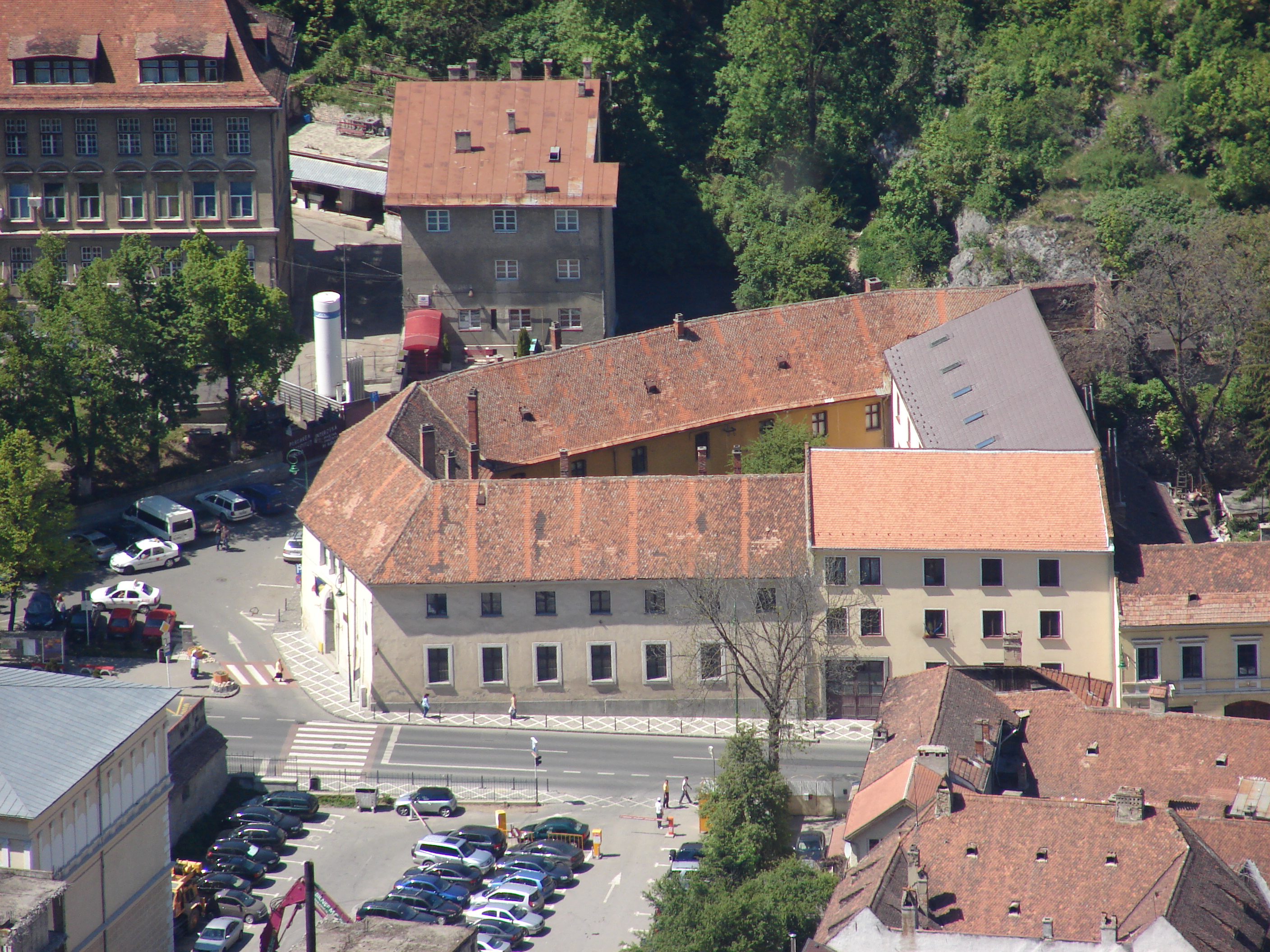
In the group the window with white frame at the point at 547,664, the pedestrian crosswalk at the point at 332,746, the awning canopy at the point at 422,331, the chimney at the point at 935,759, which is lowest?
the pedestrian crosswalk at the point at 332,746

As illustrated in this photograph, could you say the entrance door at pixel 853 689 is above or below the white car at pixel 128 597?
below

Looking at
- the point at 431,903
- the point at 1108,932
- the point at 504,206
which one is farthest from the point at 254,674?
the point at 1108,932

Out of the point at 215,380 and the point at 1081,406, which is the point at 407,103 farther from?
the point at 1081,406

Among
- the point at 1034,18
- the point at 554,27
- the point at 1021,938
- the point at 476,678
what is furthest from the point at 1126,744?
the point at 554,27

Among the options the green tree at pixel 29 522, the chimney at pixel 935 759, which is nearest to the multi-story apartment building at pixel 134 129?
the green tree at pixel 29 522

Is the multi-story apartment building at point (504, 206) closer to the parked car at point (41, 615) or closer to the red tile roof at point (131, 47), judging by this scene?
the red tile roof at point (131, 47)
